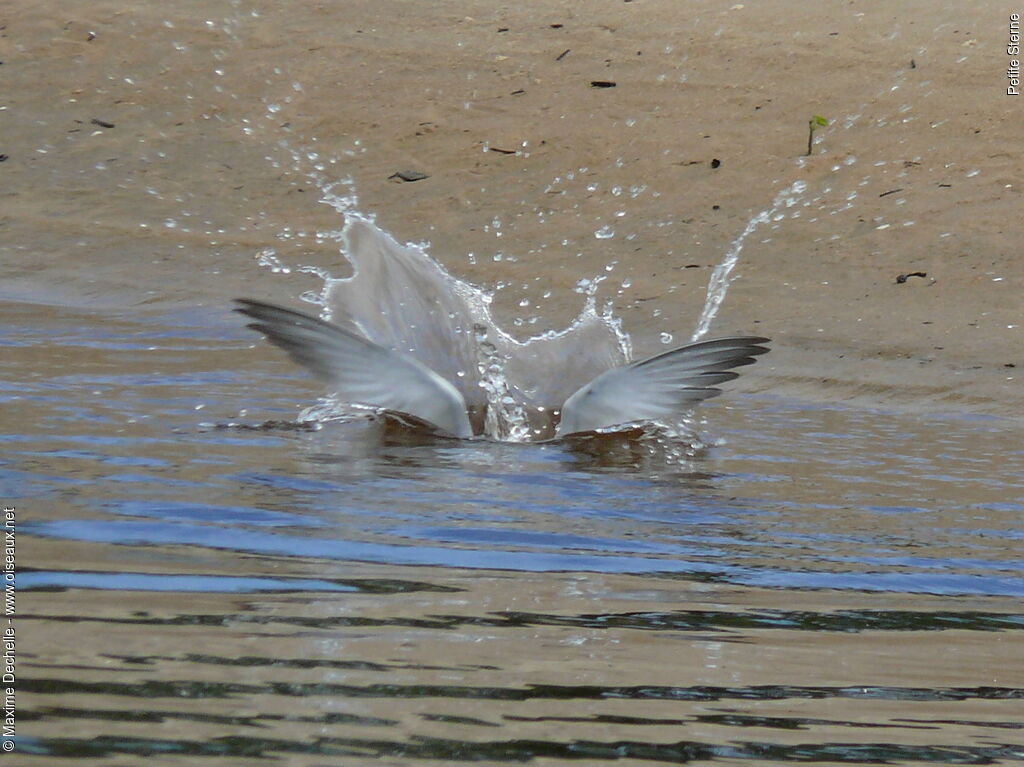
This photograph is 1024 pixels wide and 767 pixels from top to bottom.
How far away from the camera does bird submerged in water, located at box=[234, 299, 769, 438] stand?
4332 millimetres

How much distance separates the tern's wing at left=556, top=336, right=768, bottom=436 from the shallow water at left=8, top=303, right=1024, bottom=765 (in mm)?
118

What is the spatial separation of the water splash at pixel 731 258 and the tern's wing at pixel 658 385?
1.57 meters

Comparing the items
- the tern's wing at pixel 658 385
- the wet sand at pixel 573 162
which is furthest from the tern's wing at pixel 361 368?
the wet sand at pixel 573 162

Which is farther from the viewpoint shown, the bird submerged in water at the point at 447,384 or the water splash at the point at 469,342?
the water splash at the point at 469,342

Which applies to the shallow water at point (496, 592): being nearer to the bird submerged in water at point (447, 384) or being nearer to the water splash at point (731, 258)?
the bird submerged in water at point (447, 384)

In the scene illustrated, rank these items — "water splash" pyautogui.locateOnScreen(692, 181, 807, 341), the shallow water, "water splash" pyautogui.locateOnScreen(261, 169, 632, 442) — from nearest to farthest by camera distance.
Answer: the shallow water
"water splash" pyautogui.locateOnScreen(261, 169, 632, 442)
"water splash" pyautogui.locateOnScreen(692, 181, 807, 341)

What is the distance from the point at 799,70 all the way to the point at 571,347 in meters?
4.07

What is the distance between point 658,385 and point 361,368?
0.85 m

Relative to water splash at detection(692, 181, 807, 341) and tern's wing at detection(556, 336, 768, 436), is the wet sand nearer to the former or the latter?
water splash at detection(692, 181, 807, 341)

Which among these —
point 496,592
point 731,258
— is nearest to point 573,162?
point 731,258

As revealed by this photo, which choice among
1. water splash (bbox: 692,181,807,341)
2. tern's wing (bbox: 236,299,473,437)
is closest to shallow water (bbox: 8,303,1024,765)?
tern's wing (bbox: 236,299,473,437)

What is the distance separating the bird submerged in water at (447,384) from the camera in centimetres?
433

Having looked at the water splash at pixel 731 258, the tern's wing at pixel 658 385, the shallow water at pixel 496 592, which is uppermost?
the water splash at pixel 731 258

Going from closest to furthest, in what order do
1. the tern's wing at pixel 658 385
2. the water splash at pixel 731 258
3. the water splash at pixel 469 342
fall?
the tern's wing at pixel 658 385, the water splash at pixel 469 342, the water splash at pixel 731 258
